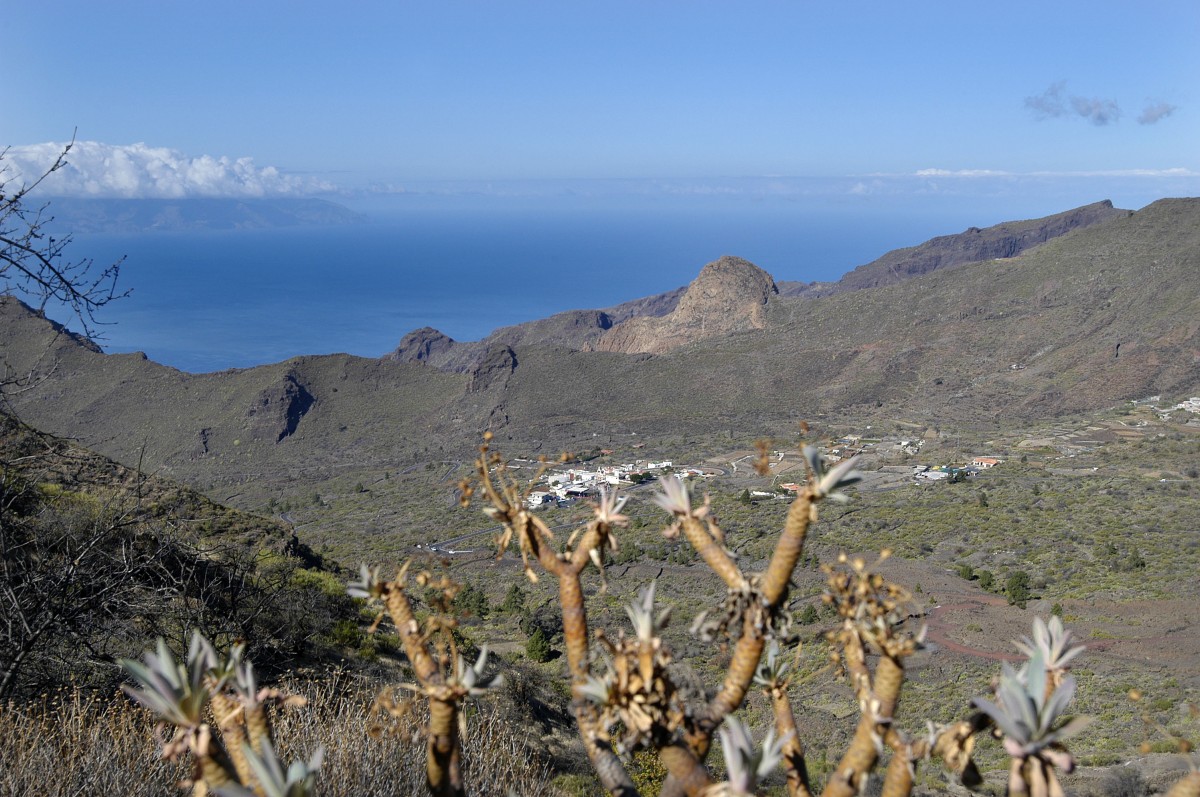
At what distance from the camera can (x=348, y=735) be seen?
191 inches

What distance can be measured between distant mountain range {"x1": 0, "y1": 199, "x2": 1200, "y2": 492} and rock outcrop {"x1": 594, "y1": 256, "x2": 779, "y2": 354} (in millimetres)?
16627

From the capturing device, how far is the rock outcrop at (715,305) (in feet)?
321

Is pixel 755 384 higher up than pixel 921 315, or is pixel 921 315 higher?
pixel 921 315

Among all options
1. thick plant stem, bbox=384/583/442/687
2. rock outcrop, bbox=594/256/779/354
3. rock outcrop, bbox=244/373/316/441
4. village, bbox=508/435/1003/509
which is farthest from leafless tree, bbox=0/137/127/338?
rock outcrop, bbox=594/256/779/354

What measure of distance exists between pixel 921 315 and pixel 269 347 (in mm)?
108195

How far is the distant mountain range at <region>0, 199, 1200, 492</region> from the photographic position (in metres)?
57.9

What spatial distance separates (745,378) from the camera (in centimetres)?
6831

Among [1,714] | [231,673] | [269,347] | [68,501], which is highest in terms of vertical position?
[231,673]

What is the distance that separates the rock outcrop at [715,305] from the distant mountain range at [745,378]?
54.6ft

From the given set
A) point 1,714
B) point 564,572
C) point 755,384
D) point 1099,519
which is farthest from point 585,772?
point 755,384

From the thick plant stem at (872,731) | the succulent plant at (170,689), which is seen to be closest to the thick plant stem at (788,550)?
the thick plant stem at (872,731)

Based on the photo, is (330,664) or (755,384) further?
(755,384)

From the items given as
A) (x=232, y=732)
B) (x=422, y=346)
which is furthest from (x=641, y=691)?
(x=422, y=346)

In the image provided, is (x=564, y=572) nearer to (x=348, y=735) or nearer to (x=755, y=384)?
(x=348, y=735)
